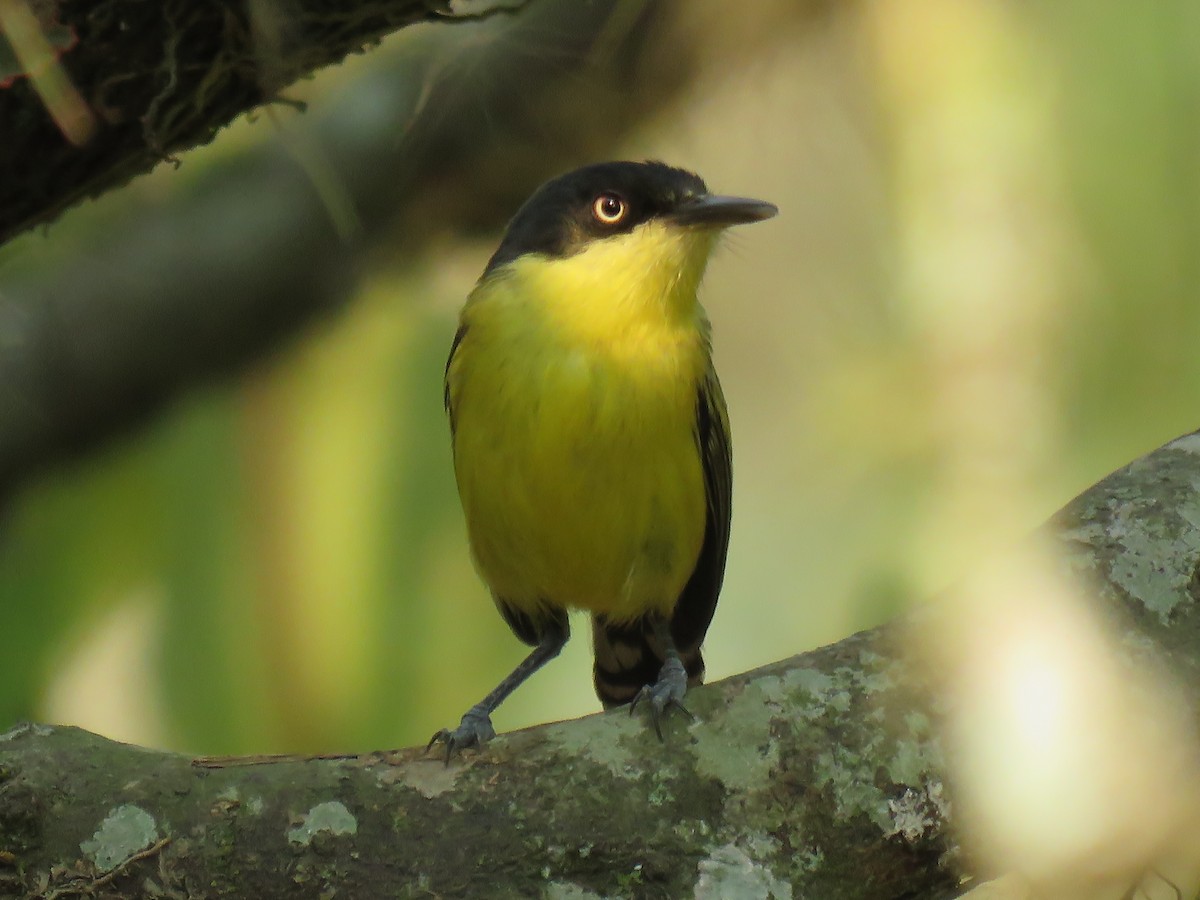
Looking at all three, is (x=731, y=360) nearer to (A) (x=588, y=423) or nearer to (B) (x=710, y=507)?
(B) (x=710, y=507)

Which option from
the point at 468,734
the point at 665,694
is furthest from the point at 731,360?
the point at 665,694

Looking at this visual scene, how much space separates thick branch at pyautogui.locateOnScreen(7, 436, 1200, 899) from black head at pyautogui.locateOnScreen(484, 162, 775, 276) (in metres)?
1.82

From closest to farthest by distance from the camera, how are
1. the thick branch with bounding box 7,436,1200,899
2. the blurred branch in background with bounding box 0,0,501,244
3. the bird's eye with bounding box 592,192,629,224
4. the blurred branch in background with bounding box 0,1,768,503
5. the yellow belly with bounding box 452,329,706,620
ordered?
1. the thick branch with bounding box 7,436,1200,899
2. the blurred branch in background with bounding box 0,0,501,244
3. the yellow belly with bounding box 452,329,706,620
4. the bird's eye with bounding box 592,192,629,224
5. the blurred branch in background with bounding box 0,1,768,503

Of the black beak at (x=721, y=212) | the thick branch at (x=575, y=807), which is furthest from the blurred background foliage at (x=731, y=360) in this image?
the thick branch at (x=575, y=807)

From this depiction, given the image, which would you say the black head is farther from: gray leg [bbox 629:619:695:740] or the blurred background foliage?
gray leg [bbox 629:619:695:740]

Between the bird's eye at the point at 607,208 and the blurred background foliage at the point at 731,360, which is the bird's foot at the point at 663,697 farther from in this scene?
the bird's eye at the point at 607,208

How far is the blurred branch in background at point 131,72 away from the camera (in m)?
3.42

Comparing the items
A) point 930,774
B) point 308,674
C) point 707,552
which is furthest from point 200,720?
point 930,774

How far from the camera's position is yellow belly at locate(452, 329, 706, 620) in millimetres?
4102

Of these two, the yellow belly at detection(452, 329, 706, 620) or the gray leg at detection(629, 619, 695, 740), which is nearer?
the gray leg at detection(629, 619, 695, 740)

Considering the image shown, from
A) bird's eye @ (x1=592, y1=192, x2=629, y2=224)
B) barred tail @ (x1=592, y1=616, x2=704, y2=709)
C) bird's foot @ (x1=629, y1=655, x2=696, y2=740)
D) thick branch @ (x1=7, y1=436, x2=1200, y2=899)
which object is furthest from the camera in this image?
barred tail @ (x1=592, y1=616, x2=704, y2=709)

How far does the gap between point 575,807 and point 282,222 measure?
364 cm

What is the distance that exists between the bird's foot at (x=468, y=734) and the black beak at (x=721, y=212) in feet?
5.35

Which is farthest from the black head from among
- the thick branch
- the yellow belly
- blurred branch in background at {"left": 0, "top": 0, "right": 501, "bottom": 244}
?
the thick branch
